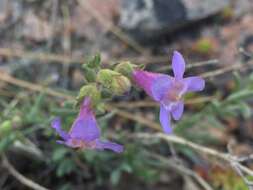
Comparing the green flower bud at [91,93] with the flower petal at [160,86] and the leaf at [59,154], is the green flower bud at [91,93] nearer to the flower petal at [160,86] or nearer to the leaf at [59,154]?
the flower petal at [160,86]

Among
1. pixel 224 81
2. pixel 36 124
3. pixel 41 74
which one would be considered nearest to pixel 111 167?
pixel 36 124

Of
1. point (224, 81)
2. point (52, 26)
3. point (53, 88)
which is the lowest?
point (53, 88)

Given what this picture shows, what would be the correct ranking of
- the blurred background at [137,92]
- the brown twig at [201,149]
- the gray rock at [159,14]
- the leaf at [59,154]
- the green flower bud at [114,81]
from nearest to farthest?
the green flower bud at [114,81] → the brown twig at [201,149] → the leaf at [59,154] → the blurred background at [137,92] → the gray rock at [159,14]

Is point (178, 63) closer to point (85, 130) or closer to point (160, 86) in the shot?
point (160, 86)

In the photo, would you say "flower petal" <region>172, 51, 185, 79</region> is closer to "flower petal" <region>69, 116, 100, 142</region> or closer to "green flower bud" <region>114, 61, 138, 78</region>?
"green flower bud" <region>114, 61, 138, 78</region>

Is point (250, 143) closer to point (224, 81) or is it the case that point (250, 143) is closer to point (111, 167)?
point (224, 81)

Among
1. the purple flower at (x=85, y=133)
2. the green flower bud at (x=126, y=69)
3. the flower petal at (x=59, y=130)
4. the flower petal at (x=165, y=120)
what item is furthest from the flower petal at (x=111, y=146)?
the green flower bud at (x=126, y=69)

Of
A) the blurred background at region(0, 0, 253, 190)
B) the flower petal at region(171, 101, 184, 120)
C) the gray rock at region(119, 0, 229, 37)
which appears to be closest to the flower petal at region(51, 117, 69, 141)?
the flower petal at region(171, 101, 184, 120)
